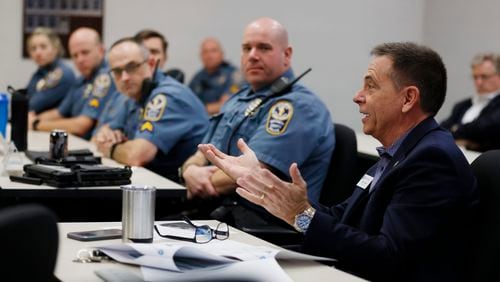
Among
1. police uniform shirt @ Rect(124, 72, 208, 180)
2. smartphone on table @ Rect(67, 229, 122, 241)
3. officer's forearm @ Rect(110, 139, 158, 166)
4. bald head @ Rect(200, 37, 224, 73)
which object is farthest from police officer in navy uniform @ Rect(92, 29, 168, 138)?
smartphone on table @ Rect(67, 229, 122, 241)

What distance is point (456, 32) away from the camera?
7.88 m

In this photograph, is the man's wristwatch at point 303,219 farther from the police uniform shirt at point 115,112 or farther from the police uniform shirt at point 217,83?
the police uniform shirt at point 217,83

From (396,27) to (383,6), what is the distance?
258 mm

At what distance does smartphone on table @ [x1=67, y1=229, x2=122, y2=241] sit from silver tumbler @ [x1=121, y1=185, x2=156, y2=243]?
0.06m

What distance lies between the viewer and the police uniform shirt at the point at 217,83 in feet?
27.1

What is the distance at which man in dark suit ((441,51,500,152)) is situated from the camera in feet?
18.1

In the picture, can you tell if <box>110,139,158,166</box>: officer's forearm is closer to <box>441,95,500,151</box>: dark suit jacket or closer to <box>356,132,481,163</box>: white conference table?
<box>356,132,481,163</box>: white conference table

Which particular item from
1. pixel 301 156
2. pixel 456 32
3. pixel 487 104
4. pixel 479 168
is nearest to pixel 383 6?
pixel 456 32

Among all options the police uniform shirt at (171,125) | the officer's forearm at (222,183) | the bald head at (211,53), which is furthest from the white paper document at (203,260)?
the bald head at (211,53)

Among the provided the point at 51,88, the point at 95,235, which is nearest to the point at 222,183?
the point at 95,235

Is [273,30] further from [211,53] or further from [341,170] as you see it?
[211,53]

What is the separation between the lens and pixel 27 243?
1194 mm

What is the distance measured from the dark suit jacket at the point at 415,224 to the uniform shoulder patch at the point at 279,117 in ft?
3.98

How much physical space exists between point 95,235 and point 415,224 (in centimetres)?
Result: 83
